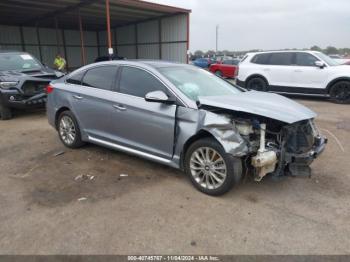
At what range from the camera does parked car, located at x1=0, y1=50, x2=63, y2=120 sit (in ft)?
24.9

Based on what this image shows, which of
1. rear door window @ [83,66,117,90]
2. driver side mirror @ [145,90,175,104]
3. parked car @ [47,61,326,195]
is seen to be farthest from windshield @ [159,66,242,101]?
rear door window @ [83,66,117,90]

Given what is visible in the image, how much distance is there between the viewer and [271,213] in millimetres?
3256

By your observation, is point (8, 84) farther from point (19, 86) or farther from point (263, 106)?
point (263, 106)

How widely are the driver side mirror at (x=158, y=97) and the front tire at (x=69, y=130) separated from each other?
187cm

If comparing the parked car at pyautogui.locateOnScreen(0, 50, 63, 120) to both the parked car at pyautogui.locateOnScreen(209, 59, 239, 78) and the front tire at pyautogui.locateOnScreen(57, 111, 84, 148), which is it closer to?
the front tire at pyautogui.locateOnScreen(57, 111, 84, 148)

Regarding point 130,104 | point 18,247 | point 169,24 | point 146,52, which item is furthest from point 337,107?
point 146,52

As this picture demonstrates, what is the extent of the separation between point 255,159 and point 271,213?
0.61m

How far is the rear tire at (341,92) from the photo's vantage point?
979 centimetres

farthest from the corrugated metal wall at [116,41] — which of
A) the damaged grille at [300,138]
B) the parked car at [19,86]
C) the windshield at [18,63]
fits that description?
the damaged grille at [300,138]

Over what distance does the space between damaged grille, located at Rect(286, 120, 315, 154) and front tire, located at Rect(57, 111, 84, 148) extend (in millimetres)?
3353

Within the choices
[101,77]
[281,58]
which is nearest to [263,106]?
[101,77]

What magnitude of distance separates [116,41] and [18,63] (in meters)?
17.8

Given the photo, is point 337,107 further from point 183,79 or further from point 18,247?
point 18,247

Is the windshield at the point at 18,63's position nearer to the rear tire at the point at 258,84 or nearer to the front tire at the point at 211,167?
the front tire at the point at 211,167
